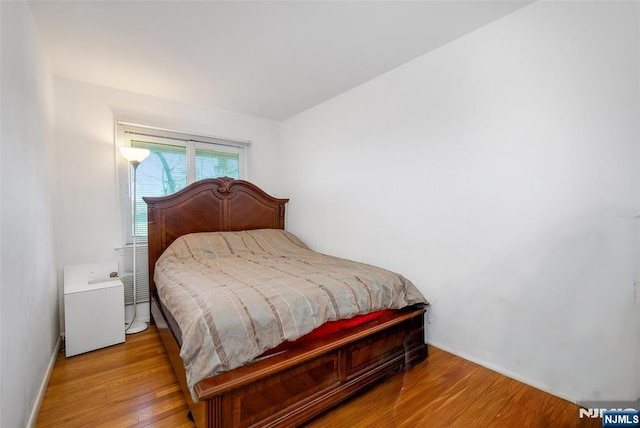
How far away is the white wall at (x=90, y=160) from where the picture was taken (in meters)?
2.60

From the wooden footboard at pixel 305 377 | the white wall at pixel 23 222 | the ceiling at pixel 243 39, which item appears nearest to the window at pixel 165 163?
the ceiling at pixel 243 39

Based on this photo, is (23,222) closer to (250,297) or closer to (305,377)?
(250,297)

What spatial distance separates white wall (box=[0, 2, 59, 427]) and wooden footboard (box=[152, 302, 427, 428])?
26.6 inches

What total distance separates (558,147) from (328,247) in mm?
2219

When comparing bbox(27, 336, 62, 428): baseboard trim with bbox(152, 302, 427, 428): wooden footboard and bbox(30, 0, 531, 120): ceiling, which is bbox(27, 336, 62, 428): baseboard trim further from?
bbox(30, 0, 531, 120): ceiling

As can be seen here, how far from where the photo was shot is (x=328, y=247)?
3312mm

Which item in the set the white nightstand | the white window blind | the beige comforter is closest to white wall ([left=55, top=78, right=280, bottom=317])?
the white window blind

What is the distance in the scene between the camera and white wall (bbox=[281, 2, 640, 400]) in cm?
152

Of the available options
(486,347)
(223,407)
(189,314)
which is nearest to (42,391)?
(189,314)

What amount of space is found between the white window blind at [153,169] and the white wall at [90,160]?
0.08m

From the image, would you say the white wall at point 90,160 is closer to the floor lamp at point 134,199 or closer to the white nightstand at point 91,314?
the floor lamp at point 134,199

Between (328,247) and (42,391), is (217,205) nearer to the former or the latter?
(328,247)

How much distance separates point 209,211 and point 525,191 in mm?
2927

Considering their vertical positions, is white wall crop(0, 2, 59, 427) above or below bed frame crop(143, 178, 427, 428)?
above
